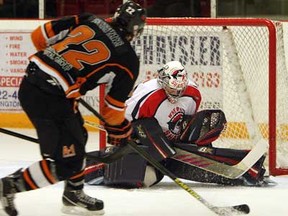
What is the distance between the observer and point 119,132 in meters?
3.23

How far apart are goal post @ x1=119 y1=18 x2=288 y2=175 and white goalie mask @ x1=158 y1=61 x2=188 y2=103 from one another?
45cm

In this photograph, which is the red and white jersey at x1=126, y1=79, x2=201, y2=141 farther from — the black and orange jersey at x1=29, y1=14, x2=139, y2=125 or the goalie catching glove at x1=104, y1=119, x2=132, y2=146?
the black and orange jersey at x1=29, y1=14, x2=139, y2=125

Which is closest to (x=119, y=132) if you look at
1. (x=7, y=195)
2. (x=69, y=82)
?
(x=69, y=82)

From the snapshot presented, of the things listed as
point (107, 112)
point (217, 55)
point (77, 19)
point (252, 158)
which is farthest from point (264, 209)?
point (217, 55)

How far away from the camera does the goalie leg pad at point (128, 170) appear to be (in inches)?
156

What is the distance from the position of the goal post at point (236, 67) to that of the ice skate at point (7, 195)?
161 centimetres

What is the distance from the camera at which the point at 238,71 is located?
4.68 m

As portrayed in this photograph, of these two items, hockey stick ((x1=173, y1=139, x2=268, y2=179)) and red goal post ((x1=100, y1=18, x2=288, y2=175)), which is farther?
red goal post ((x1=100, y1=18, x2=288, y2=175))

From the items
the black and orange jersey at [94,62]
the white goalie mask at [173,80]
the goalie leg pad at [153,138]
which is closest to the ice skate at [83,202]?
the black and orange jersey at [94,62]

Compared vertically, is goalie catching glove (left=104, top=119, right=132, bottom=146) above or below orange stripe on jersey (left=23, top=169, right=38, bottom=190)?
above

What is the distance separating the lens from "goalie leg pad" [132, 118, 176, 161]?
399cm

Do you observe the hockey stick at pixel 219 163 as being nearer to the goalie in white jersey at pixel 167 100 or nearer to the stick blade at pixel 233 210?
the goalie in white jersey at pixel 167 100

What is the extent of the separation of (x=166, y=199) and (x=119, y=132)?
2.18 feet

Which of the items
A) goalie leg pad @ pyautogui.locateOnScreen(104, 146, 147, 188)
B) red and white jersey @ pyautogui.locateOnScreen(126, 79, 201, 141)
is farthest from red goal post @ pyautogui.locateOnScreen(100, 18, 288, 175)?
goalie leg pad @ pyautogui.locateOnScreen(104, 146, 147, 188)
